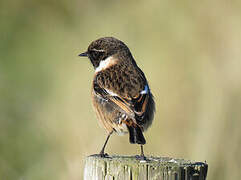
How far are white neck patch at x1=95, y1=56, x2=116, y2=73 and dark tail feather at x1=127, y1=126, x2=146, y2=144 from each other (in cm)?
139

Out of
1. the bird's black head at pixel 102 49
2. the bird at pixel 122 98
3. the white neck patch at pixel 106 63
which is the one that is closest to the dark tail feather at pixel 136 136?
the bird at pixel 122 98

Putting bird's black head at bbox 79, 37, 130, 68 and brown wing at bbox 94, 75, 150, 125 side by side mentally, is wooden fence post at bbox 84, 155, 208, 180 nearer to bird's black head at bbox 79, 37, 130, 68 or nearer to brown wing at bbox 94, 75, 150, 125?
brown wing at bbox 94, 75, 150, 125

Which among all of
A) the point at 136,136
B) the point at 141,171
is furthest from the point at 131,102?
the point at 141,171

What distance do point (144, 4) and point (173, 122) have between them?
8.76ft

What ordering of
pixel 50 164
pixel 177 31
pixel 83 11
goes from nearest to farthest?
pixel 50 164, pixel 177 31, pixel 83 11

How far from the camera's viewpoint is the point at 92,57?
7.33 metres

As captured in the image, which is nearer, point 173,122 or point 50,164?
point 50,164

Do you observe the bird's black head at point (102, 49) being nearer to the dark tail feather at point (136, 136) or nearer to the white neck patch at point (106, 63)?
the white neck patch at point (106, 63)

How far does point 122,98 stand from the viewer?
239 inches

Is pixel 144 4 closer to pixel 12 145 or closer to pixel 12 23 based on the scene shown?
pixel 12 23

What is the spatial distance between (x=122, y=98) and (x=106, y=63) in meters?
1.18

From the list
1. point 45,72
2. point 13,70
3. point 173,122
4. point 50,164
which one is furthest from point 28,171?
point 13,70

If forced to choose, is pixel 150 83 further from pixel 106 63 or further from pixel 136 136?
pixel 136 136

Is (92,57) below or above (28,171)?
above
